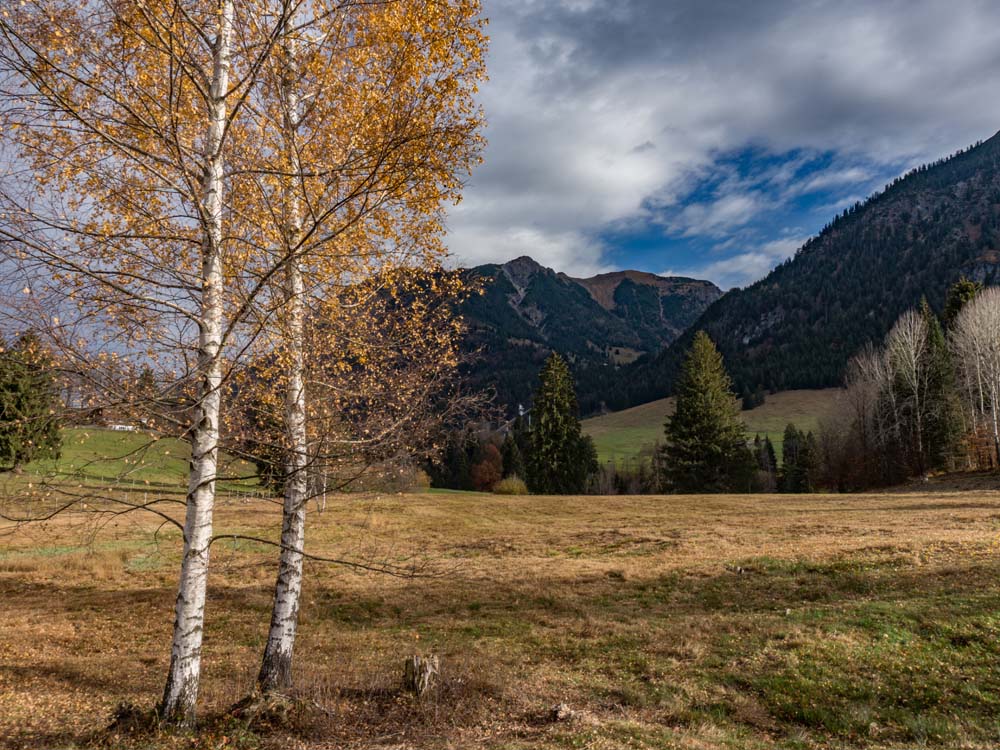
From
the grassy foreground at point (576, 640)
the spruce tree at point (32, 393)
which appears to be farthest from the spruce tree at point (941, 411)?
the spruce tree at point (32, 393)

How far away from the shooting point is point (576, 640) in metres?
12.1

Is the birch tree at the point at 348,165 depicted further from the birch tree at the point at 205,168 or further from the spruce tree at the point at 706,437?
the spruce tree at the point at 706,437

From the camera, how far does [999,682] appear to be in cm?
845

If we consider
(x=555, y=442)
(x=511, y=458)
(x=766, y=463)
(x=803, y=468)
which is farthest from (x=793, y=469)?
(x=511, y=458)

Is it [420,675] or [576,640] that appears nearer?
[420,675]

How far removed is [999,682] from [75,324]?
45.4 ft

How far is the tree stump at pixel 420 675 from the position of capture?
847cm

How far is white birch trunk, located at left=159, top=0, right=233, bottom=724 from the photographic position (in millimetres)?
5961

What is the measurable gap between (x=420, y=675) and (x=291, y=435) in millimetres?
4500

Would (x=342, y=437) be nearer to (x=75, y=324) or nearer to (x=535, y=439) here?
(x=75, y=324)

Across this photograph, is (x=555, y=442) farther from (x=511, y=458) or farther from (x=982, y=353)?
(x=982, y=353)

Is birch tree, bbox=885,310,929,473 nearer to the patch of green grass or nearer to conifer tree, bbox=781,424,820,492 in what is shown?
conifer tree, bbox=781,424,820,492

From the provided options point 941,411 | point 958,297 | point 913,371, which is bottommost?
point 941,411

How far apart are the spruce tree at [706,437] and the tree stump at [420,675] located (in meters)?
52.5
